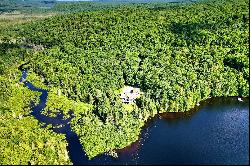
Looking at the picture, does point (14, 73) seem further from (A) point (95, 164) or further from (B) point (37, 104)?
(A) point (95, 164)

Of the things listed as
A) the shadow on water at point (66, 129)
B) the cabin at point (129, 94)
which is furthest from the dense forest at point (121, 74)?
the cabin at point (129, 94)

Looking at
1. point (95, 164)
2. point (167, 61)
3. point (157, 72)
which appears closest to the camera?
point (95, 164)

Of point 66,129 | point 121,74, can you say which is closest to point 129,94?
point 121,74

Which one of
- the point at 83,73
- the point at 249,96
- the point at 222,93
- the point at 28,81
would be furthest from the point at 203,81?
the point at 28,81

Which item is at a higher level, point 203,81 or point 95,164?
point 203,81

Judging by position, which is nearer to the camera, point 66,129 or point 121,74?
point 66,129

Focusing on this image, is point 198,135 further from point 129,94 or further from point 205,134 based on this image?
point 129,94

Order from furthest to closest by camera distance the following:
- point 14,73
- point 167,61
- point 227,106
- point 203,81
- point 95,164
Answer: point 14,73 → point 167,61 → point 203,81 → point 227,106 → point 95,164

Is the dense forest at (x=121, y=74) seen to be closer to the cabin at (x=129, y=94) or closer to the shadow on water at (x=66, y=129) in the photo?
the shadow on water at (x=66, y=129)
